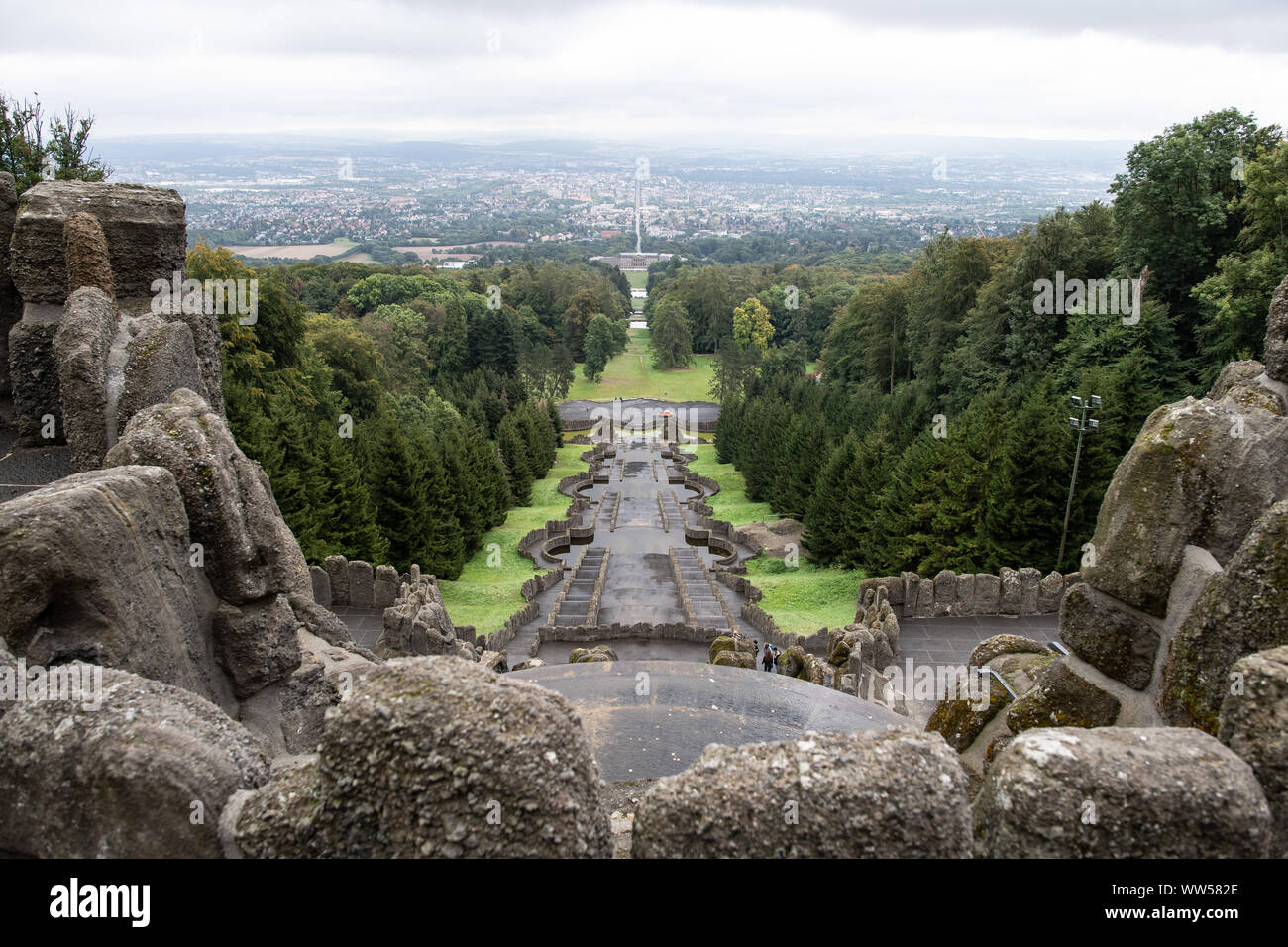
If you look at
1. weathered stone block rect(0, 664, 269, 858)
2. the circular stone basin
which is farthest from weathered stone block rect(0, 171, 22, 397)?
the circular stone basin

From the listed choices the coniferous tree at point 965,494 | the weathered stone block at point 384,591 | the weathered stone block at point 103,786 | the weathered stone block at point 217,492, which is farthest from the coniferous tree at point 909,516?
the weathered stone block at point 103,786

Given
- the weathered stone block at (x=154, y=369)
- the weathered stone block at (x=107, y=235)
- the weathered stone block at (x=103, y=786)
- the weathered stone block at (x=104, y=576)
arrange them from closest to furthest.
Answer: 1. the weathered stone block at (x=103, y=786)
2. the weathered stone block at (x=104, y=576)
3. the weathered stone block at (x=154, y=369)
4. the weathered stone block at (x=107, y=235)

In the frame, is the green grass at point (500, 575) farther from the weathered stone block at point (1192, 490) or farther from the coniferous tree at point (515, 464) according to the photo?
the weathered stone block at point (1192, 490)

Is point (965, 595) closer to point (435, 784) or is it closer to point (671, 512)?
point (435, 784)

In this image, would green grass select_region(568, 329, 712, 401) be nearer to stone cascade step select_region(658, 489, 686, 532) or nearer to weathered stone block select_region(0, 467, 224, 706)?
stone cascade step select_region(658, 489, 686, 532)

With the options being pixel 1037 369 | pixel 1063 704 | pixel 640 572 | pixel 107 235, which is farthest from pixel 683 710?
pixel 1037 369
